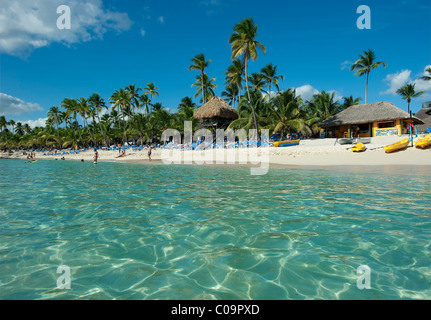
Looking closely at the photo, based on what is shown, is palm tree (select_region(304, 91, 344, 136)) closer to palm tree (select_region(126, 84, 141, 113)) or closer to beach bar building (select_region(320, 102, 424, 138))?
beach bar building (select_region(320, 102, 424, 138))

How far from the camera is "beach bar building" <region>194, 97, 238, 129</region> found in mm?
28656

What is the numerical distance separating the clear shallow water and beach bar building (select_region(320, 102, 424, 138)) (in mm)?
21971

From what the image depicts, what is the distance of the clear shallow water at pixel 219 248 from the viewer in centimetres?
230

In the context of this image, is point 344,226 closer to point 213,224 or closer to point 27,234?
point 213,224

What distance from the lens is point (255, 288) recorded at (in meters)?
2.30

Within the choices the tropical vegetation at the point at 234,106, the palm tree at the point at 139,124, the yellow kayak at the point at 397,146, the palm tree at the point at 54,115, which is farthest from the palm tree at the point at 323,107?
the palm tree at the point at 54,115

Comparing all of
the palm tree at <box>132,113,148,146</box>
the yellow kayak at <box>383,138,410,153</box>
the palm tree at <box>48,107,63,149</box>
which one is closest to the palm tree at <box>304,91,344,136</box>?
the yellow kayak at <box>383,138,410,153</box>

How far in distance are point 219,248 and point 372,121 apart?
2649cm

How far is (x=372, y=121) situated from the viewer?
77.7 feet

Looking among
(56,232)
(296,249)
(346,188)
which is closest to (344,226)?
(296,249)

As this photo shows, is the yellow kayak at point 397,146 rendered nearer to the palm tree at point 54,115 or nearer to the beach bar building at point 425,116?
the beach bar building at point 425,116

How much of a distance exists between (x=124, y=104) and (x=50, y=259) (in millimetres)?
42531

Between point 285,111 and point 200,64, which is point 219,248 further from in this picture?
point 200,64
